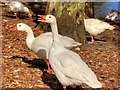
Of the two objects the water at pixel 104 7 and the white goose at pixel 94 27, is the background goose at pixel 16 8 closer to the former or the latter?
the water at pixel 104 7

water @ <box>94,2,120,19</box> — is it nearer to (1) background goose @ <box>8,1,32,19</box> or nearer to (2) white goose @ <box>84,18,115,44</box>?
(1) background goose @ <box>8,1,32,19</box>

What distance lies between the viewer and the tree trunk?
895cm

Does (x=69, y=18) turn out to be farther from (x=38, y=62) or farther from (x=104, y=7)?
(x=104, y=7)

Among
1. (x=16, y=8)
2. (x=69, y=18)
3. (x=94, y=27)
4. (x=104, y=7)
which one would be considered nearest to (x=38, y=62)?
(x=69, y=18)

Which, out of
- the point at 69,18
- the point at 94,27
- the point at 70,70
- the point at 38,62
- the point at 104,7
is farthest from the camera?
the point at 104,7

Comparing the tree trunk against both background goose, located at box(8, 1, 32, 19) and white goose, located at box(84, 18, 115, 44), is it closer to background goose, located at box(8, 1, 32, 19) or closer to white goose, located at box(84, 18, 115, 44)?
white goose, located at box(84, 18, 115, 44)

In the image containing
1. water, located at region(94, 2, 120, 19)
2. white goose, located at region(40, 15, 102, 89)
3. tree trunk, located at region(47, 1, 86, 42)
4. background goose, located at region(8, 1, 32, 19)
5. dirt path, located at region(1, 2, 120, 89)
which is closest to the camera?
white goose, located at region(40, 15, 102, 89)

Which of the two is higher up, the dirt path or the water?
the water

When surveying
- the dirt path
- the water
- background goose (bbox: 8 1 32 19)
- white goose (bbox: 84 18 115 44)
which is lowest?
the dirt path

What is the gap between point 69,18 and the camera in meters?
9.17

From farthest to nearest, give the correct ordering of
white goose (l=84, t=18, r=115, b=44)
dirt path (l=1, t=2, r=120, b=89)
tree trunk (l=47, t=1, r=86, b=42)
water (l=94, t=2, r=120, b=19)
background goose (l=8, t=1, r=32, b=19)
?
water (l=94, t=2, r=120, b=19), background goose (l=8, t=1, r=32, b=19), white goose (l=84, t=18, r=115, b=44), tree trunk (l=47, t=1, r=86, b=42), dirt path (l=1, t=2, r=120, b=89)

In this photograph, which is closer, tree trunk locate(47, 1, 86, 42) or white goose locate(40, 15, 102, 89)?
white goose locate(40, 15, 102, 89)

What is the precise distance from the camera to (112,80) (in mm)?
7012

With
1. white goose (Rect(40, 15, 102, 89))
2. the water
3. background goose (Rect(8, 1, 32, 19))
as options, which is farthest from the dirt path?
the water
